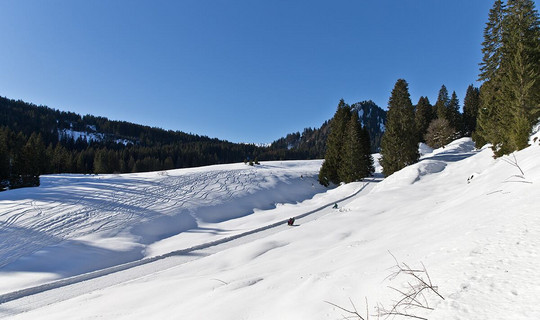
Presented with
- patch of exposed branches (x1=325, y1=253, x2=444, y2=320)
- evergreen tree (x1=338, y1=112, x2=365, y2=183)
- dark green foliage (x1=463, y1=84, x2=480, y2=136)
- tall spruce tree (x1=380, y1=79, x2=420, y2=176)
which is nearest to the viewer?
patch of exposed branches (x1=325, y1=253, x2=444, y2=320)

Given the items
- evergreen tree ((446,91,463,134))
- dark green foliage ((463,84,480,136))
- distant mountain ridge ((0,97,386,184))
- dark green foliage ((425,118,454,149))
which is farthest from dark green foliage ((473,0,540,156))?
dark green foliage ((463,84,480,136))

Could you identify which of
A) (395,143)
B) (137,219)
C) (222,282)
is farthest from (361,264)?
(395,143)

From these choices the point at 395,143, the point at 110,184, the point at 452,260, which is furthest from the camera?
the point at 395,143

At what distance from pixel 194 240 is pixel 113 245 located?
17.6ft

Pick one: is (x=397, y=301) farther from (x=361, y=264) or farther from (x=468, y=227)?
(x=468, y=227)

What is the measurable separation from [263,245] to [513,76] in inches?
948

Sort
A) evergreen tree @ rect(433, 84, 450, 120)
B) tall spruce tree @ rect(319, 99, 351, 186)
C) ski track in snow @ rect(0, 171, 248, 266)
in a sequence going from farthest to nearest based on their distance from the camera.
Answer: evergreen tree @ rect(433, 84, 450, 120)
tall spruce tree @ rect(319, 99, 351, 186)
ski track in snow @ rect(0, 171, 248, 266)

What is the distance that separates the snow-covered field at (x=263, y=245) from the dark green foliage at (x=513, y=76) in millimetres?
2961

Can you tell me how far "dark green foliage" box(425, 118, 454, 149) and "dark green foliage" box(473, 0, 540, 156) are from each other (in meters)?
21.5

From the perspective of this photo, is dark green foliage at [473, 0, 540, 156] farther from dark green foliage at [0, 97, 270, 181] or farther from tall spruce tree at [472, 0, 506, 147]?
dark green foliage at [0, 97, 270, 181]

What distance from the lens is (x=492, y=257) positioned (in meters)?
3.84

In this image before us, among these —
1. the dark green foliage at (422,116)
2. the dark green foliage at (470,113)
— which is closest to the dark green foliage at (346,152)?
the dark green foliage at (422,116)

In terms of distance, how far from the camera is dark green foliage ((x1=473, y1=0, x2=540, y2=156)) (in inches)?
803

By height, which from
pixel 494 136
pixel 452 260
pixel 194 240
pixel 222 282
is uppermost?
pixel 494 136
